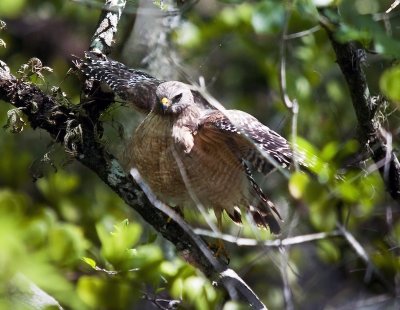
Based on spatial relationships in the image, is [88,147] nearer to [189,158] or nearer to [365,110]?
[189,158]

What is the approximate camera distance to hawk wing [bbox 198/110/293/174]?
431 cm

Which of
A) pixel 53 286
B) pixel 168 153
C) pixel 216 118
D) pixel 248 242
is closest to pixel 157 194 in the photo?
pixel 168 153

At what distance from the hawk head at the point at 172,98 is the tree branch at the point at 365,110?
110cm

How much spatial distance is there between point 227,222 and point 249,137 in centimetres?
218

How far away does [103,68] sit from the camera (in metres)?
4.61

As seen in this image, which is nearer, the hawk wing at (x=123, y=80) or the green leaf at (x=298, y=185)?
the green leaf at (x=298, y=185)

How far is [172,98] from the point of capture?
203 inches

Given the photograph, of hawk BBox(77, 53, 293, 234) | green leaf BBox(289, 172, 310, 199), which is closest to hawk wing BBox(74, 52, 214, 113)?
hawk BBox(77, 53, 293, 234)

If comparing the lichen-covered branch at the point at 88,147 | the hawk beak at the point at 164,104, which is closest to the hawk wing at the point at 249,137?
the hawk beak at the point at 164,104

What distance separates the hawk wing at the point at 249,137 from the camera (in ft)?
14.1

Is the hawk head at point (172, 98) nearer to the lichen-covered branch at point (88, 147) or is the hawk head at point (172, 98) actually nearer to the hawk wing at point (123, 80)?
the hawk wing at point (123, 80)

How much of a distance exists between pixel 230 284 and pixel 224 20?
2723 mm

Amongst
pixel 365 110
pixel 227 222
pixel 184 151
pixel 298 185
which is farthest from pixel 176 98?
pixel 298 185

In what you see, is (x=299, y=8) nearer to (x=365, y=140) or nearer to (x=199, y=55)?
(x=365, y=140)
